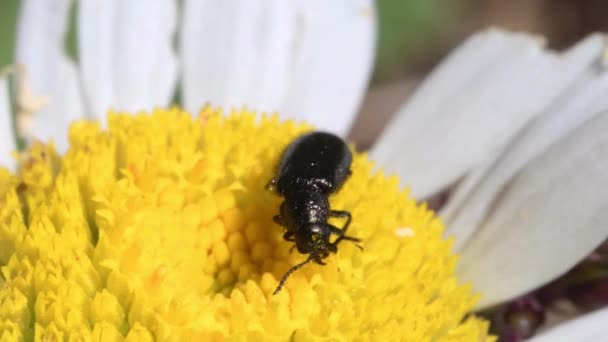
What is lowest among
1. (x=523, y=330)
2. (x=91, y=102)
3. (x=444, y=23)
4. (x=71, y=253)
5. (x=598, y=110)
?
(x=523, y=330)

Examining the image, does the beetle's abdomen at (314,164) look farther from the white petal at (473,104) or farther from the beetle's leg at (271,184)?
the white petal at (473,104)

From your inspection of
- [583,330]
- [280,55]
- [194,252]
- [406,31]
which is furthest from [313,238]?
[406,31]

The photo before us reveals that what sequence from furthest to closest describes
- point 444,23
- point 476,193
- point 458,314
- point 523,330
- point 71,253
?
point 444,23
point 476,193
point 523,330
point 458,314
point 71,253

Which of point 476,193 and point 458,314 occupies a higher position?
point 476,193

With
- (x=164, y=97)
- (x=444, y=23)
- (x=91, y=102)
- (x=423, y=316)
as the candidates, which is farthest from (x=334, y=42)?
(x=444, y=23)

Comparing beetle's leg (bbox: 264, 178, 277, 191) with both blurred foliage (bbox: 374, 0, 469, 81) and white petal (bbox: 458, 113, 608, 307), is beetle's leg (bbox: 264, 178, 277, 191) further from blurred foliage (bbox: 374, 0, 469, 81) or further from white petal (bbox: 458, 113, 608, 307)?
blurred foliage (bbox: 374, 0, 469, 81)

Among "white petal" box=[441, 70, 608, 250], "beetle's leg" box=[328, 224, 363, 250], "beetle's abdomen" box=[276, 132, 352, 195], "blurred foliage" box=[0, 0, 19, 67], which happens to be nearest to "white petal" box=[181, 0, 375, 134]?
"white petal" box=[441, 70, 608, 250]

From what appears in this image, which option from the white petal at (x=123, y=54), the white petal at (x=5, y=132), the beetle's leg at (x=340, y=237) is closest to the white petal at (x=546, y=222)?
the beetle's leg at (x=340, y=237)

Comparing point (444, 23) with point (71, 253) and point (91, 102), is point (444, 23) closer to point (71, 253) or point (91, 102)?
point (91, 102)
